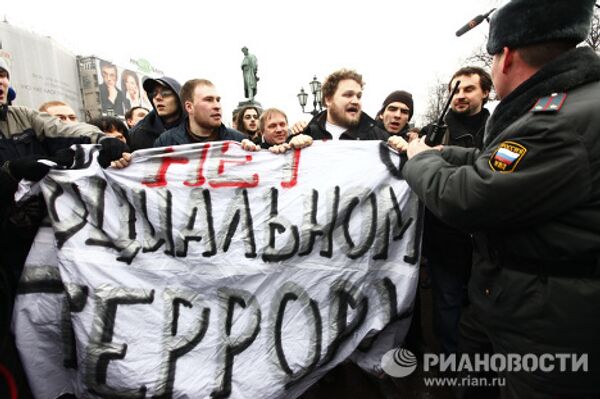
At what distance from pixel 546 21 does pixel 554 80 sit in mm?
226

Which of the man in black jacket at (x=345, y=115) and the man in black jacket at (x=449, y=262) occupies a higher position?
the man in black jacket at (x=345, y=115)

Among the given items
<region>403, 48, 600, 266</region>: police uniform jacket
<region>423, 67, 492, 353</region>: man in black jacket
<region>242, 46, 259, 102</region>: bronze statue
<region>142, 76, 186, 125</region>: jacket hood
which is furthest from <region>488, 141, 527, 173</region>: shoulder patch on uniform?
<region>242, 46, 259, 102</region>: bronze statue

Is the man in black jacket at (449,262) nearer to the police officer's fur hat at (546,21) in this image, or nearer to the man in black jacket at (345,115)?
the man in black jacket at (345,115)

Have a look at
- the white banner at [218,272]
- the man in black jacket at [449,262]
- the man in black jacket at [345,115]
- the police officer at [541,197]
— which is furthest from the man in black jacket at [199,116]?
the police officer at [541,197]

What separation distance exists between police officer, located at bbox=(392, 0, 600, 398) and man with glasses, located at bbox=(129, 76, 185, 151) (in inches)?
110

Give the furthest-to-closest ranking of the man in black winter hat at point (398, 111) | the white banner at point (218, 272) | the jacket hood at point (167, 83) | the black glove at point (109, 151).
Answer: the jacket hood at point (167, 83), the man in black winter hat at point (398, 111), the black glove at point (109, 151), the white banner at point (218, 272)

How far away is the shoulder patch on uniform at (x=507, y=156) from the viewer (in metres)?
1.08

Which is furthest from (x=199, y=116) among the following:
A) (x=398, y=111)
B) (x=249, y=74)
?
(x=249, y=74)

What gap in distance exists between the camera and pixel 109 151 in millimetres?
2178

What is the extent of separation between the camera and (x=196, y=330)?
1.91 m

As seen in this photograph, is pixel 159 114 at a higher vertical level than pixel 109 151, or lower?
higher

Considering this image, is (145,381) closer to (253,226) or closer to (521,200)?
(253,226)

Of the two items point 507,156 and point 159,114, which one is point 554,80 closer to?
point 507,156

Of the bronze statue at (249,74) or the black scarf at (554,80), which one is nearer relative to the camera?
the black scarf at (554,80)
